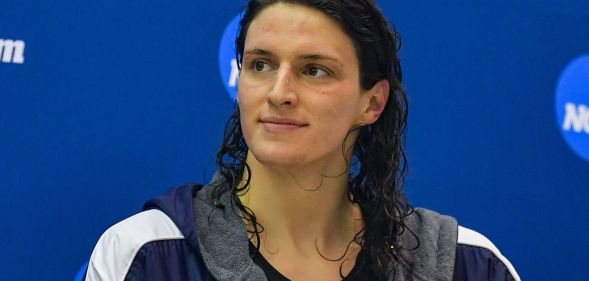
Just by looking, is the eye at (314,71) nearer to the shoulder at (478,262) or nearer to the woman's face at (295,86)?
the woman's face at (295,86)

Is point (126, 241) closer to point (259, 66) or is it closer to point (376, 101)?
point (259, 66)

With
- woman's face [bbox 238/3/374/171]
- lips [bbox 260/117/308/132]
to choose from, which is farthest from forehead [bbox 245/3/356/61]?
lips [bbox 260/117/308/132]

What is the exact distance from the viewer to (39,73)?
157 centimetres

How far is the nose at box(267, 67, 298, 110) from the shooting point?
4.33 ft

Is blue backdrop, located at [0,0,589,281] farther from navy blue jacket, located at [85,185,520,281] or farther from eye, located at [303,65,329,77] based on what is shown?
eye, located at [303,65,329,77]

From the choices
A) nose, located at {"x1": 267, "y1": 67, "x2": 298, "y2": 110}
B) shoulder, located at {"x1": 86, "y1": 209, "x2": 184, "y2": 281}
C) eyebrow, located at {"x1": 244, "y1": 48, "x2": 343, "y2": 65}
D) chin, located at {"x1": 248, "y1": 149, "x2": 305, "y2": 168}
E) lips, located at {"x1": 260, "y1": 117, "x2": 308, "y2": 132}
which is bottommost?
shoulder, located at {"x1": 86, "y1": 209, "x2": 184, "y2": 281}

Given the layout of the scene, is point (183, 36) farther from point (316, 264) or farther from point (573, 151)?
point (573, 151)

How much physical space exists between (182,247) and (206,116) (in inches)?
15.7

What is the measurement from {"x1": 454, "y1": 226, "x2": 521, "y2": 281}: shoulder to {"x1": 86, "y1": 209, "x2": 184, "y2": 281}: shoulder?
458 millimetres

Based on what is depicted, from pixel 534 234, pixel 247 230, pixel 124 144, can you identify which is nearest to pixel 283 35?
pixel 247 230

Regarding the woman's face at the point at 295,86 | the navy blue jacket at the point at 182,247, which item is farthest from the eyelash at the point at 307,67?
the navy blue jacket at the point at 182,247

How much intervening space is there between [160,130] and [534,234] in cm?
86

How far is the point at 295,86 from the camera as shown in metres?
1.35

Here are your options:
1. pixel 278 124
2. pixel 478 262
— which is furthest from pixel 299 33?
pixel 478 262
